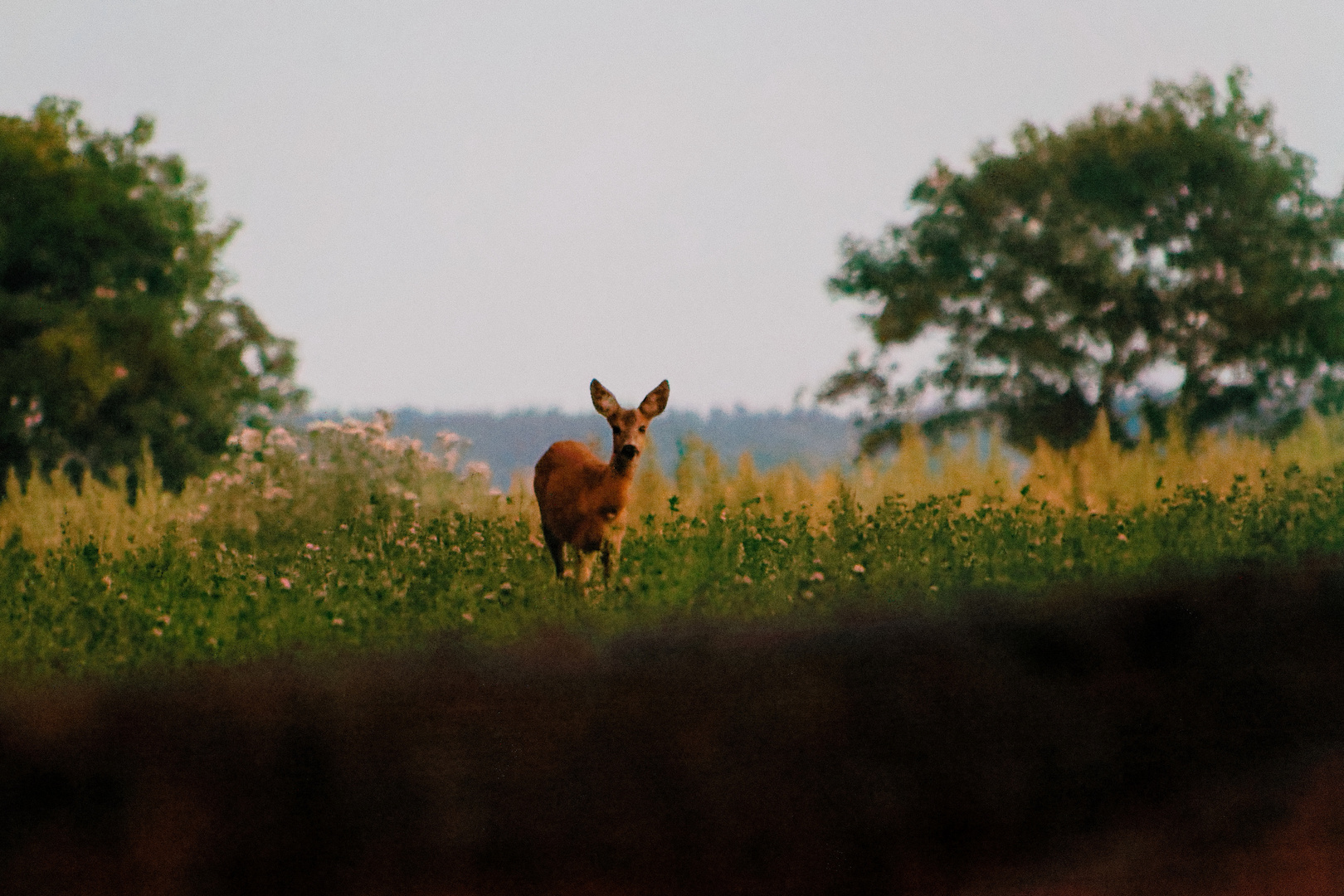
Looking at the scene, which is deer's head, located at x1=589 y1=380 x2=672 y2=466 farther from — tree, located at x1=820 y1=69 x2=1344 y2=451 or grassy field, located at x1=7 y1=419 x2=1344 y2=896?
tree, located at x1=820 y1=69 x2=1344 y2=451

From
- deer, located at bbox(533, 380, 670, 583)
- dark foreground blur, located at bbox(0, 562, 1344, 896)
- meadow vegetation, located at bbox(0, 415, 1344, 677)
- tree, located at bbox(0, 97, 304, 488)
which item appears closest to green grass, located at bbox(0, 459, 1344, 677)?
meadow vegetation, located at bbox(0, 415, 1344, 677)

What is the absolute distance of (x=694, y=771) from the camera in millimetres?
3951

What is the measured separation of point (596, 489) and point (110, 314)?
44.3 ft

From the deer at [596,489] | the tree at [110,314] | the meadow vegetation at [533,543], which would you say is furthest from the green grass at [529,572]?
the tree at [110,314]

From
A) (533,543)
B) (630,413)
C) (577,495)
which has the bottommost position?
(533,543)

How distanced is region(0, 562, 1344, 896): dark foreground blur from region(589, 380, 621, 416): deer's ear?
1044mm

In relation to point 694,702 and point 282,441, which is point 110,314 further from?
point 694,702

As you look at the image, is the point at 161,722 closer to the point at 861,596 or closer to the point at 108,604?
the point at 108,604

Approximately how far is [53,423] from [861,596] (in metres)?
14.3

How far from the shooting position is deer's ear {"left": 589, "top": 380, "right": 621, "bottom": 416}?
15.8 ft

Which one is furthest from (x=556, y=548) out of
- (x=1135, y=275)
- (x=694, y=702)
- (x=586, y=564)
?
(x=1135, y=275)

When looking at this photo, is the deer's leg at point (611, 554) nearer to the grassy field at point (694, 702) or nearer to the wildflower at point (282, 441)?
the grassy field at point (694, 702)

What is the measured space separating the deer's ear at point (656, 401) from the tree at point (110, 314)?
1269 cm

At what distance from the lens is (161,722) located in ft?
11.3
